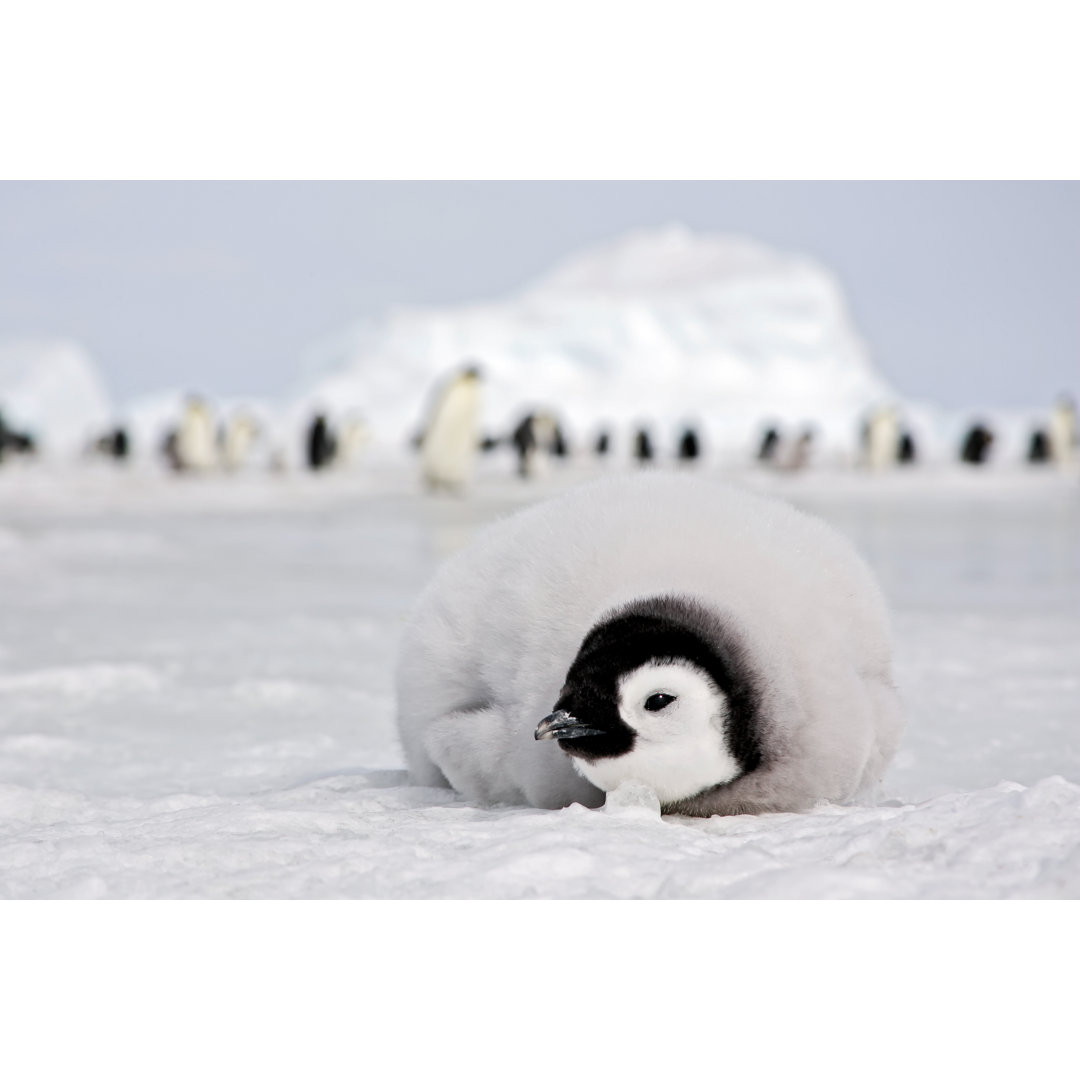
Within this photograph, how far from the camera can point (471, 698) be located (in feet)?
7.55

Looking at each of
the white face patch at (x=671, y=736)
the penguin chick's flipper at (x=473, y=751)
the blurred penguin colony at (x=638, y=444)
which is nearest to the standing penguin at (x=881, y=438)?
the blurred penguin colony at (x=638, y=444)

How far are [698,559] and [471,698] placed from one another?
47cm

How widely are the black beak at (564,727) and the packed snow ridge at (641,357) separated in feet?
131

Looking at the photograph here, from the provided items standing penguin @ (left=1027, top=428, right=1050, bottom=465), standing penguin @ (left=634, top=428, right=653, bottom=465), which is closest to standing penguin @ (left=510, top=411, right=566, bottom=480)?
standing penguin @ (left=634, top=428, right=653, bottom=465)

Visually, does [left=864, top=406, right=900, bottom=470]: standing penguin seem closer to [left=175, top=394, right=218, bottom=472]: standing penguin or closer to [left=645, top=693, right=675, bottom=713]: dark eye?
[left=175, top=394, right=218, bottom=472]: standing penguin

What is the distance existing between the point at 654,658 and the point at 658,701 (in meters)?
0.07

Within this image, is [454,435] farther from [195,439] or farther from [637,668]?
[637,668]

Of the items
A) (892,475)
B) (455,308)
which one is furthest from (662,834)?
(455,308)

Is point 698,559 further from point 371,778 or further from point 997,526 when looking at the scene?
point 997,526

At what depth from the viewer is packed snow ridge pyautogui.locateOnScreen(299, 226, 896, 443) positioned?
43.8 metres

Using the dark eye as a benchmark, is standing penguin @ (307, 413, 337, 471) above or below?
above

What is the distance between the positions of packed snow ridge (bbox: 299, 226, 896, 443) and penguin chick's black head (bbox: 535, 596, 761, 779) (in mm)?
39745

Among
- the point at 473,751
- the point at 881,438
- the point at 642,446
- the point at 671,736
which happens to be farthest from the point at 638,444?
the point at 671,736

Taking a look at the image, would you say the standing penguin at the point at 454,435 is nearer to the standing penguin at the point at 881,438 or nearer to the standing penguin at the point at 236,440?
the standing penguin at the point at 236,440
